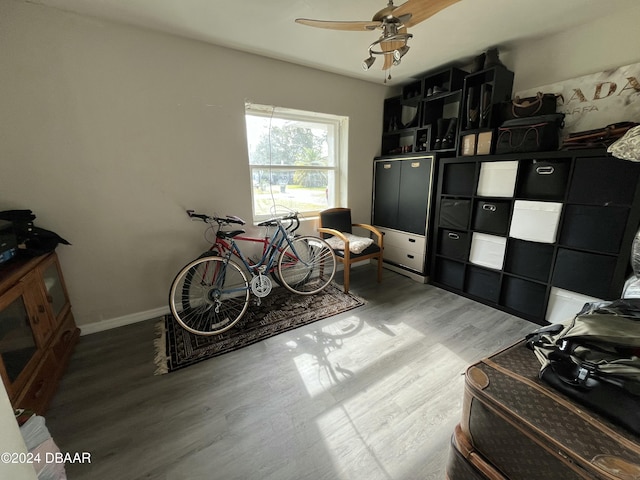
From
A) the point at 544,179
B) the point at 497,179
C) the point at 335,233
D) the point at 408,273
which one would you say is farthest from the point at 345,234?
the point at 544,179

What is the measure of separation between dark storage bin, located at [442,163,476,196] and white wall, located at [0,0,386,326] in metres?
1.81

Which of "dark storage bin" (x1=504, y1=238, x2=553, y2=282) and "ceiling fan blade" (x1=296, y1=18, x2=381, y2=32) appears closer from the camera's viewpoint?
"ceiling fan blade" (x1=296, y1=18, x2=381, y2=32)

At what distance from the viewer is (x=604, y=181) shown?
5.99 feet

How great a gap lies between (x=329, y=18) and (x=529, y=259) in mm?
2583

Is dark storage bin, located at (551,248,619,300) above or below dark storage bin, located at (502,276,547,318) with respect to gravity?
above

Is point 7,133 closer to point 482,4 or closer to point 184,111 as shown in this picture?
point 184,111

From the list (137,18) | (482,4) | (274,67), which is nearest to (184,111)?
(137,18)

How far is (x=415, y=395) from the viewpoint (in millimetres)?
1575

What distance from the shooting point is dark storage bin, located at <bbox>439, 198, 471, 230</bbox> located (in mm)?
2662

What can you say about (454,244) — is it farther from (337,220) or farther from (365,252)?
(337,220)

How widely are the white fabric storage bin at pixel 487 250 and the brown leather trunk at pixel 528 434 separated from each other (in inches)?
65.0

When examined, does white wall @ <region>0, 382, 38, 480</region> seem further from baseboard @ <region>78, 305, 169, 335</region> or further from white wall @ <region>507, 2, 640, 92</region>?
white wall @ <region>507, 2, 640, 92</region>

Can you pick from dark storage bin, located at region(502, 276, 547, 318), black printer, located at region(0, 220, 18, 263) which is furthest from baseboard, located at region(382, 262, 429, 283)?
black printer, located at region(0, 220, 18, 263)

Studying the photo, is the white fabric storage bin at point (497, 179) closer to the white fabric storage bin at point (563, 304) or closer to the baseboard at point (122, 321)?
the white fabric storage bin at point (563, 304)
